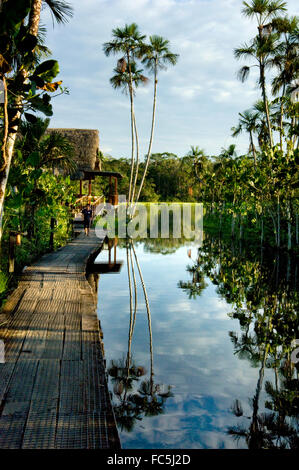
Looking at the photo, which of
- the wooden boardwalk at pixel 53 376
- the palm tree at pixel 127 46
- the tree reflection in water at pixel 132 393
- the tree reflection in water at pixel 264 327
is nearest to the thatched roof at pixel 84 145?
the palm tree at pixel 127 46

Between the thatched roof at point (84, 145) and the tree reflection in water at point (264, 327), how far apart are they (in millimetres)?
15687

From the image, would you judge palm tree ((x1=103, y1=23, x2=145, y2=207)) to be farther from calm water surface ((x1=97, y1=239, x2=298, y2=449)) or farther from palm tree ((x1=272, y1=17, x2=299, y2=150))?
calm water surface ((x1=97, y1=239, x2=298, y2=449))

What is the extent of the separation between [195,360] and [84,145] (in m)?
25.3

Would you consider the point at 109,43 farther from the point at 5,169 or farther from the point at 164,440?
the point at 164,440

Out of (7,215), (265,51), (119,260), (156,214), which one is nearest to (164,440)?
(7,215)

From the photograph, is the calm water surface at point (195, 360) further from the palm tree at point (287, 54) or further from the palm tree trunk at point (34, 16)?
the palm tree at point (287, 54)

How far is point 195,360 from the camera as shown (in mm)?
5160

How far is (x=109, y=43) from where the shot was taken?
2366cm

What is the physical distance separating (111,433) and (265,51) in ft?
66.2

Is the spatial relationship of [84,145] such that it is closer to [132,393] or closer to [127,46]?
[127,46]

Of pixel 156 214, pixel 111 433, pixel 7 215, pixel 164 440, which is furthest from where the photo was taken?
pixel 156 214

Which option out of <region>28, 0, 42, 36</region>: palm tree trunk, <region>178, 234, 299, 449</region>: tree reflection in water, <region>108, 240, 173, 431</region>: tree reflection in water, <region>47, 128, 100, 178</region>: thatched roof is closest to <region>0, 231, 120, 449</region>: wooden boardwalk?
<region>108, 240, 173, 431</region>: tree reflection in water

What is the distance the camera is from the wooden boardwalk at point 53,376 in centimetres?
273

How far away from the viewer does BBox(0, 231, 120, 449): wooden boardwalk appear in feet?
8.95
